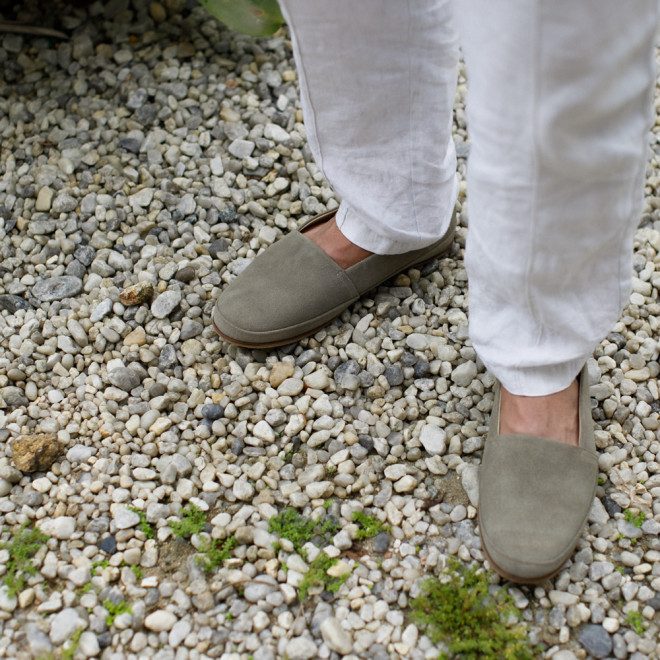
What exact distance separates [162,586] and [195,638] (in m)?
0.11

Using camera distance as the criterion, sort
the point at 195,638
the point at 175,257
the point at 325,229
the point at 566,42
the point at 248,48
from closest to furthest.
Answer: the point at 566,42, the point at 195,638, the point at 325,229, the point at 175,257, the point at 248,48

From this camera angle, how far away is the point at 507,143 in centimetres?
96

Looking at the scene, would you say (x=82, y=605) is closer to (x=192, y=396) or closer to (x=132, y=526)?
(x=132, y=526)

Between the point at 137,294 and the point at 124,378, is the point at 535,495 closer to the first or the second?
the point at 124,378

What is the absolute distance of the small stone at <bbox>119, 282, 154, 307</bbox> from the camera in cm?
169

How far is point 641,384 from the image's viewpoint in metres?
1.54

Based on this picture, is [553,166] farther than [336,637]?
No

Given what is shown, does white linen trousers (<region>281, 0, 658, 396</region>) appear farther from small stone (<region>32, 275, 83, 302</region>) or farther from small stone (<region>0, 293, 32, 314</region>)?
small stone (<region>0, 293, 32, 314</region>)

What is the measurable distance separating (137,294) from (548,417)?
0.94m

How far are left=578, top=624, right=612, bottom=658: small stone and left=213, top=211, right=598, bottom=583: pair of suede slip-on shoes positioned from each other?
0.10 metres

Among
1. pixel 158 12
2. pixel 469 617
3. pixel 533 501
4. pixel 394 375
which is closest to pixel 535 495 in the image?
pixel 533 501

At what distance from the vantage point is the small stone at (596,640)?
1184 millimetres

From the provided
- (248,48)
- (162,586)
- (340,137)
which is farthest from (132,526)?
(248,48)

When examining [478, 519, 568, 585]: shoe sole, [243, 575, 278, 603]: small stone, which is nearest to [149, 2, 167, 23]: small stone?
[243, 575, 278, 603]: small stone
